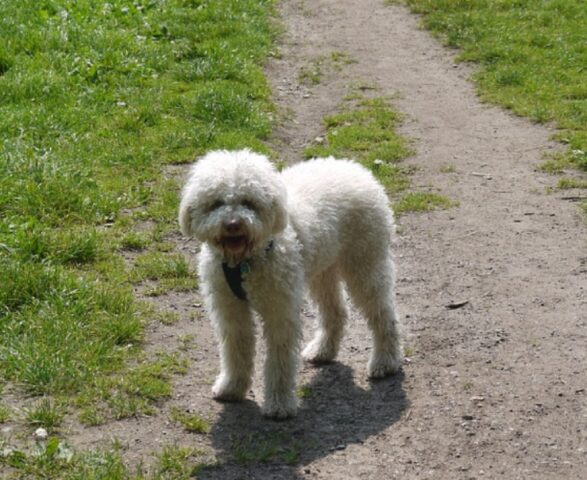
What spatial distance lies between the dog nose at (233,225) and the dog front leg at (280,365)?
71cm

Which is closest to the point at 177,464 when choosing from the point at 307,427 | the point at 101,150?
the point at 307,427

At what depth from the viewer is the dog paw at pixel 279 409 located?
20.4 feet

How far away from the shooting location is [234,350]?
639cm

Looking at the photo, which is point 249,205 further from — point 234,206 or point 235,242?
point 235,242

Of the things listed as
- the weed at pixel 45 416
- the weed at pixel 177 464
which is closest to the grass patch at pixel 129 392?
the weed at pixel 45 416

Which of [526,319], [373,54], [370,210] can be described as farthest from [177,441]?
[373,54]

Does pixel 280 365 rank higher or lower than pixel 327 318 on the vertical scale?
higher

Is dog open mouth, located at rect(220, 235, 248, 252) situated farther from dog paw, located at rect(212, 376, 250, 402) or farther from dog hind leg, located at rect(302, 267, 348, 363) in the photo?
dog hind leg, located at rect(302, 267, 348, 363)

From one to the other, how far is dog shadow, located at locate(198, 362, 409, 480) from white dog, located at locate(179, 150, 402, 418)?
0.15 m

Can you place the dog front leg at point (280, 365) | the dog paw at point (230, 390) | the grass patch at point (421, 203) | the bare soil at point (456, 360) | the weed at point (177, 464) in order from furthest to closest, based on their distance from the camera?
the grass patch at point (421, 203), the dog paw at point (230, 390), the dog front leg at point (280, 365), the bare soil at point (456, 360), the weed at point (177, 464)

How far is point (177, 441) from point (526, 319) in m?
2.81

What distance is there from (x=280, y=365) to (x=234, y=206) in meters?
1.05

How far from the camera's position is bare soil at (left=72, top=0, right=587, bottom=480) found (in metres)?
5.83

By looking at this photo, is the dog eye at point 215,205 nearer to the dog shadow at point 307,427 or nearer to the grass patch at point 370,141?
the dog shadow at point 307,427
